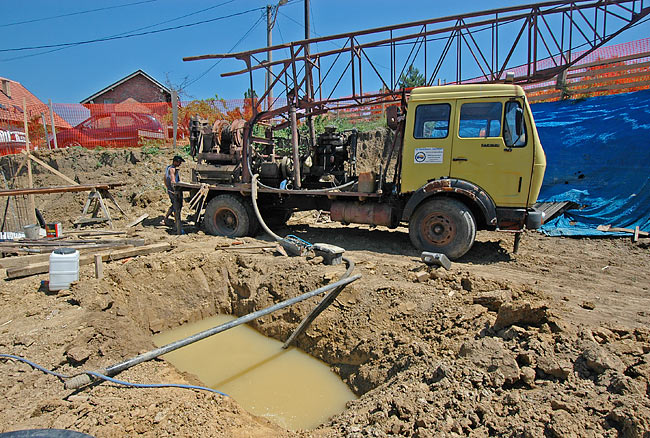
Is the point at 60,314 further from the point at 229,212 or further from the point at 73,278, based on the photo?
the point at 229,212

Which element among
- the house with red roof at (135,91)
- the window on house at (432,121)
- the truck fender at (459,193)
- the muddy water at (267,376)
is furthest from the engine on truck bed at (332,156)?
the house with red roof at (135,91)

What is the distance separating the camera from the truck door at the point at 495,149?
19.3 feet

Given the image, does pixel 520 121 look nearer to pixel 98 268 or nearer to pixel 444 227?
pixel 444 227

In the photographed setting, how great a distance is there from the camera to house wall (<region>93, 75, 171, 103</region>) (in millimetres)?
30047

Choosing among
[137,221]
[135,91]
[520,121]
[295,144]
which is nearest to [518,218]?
[520,121]

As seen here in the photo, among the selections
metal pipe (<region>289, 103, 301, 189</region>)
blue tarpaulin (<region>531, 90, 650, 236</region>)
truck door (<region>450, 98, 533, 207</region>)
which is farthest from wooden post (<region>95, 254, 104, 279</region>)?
blue tarpaulin (<region>531, 90, 650, 236</region>)

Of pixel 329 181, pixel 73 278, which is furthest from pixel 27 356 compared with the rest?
pixel 329 181

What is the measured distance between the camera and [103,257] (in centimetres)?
596

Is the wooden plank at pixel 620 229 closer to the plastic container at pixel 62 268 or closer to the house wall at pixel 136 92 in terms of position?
the plastic container at pixel 62 268

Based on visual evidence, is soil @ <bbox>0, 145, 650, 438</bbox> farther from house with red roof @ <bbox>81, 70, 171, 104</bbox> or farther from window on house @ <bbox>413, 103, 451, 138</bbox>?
house with red roof @ <bbox>81, 70, 171, 104</bbox>

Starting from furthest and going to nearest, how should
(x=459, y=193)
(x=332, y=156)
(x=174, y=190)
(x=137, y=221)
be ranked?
(x=137, y=221), (x=174, y=190), (x=332, y=156), (x=459, y=193)

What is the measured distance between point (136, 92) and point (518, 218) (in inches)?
1271

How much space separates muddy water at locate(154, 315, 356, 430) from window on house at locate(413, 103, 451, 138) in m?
4.07

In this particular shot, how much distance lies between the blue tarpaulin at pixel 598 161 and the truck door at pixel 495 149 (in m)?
3.21
